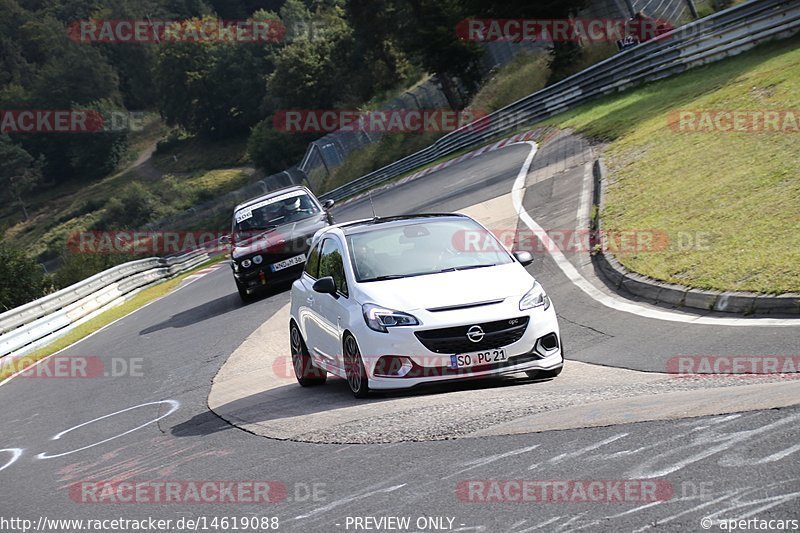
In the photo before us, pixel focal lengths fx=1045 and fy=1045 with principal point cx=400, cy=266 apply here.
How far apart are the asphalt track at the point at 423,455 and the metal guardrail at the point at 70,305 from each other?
6.46 meters

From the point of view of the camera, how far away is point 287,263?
19.9 meters

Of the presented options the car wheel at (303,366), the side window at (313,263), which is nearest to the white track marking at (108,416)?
the car wheel at (303,366)

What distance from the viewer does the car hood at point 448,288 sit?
9.09 meters

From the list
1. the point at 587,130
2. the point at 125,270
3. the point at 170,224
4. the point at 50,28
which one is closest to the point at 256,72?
the point at 170,224

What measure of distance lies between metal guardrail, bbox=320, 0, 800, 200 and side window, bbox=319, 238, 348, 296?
18747 mm

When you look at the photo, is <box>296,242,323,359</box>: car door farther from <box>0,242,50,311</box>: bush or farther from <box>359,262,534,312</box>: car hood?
<box>0,242,50,311</box>: bush

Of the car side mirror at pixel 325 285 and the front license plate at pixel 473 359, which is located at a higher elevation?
the car side mirror at pixel 325 285

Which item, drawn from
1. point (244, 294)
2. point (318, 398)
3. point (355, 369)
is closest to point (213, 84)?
point (244, 294)

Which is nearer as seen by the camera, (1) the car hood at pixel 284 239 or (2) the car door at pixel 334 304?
(2) the car door at pixel 334 304

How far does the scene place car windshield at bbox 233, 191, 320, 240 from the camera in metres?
20.6

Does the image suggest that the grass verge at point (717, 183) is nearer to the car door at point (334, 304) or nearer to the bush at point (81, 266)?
the car door at point (334, 304)

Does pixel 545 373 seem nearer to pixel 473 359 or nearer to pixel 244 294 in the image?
pixel 473 359

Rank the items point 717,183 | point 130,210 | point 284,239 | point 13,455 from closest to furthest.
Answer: point 13,455, point 717,183, point 284,239, point 130,210

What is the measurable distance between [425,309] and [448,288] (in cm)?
40
